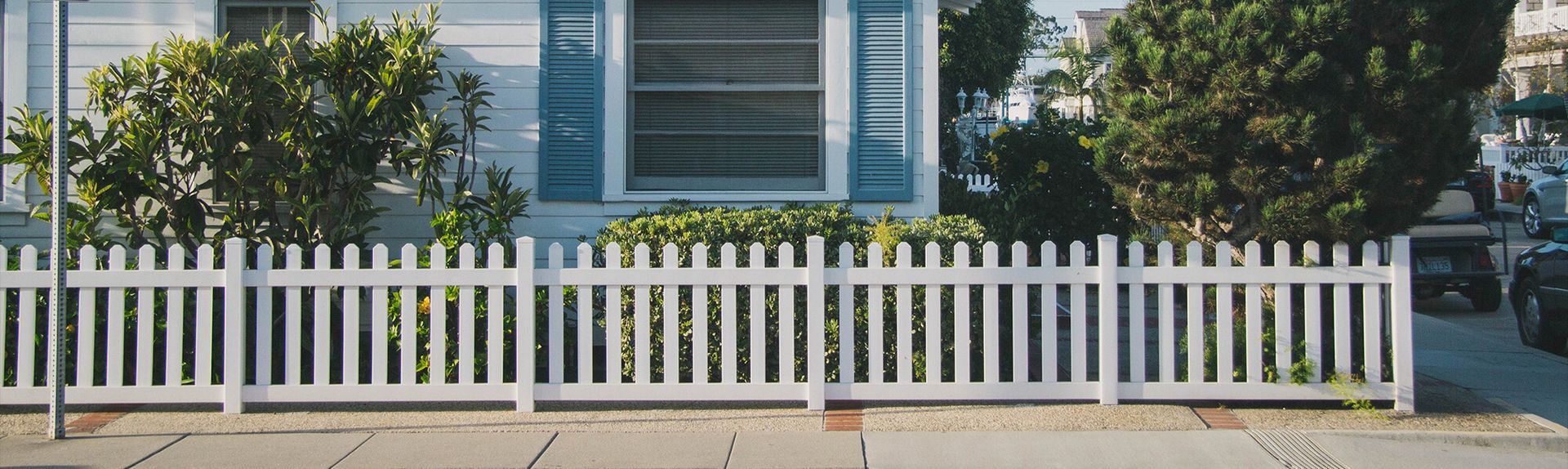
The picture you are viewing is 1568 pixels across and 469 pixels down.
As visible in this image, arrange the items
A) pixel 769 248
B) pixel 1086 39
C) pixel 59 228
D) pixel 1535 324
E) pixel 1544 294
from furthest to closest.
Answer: pixel 1086 39
pixel 1535 324
pixel 1544 294
pixel 769 248
pixel 59 228

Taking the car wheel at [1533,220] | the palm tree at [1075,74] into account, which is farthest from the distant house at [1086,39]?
the car wheel at [1533,220]

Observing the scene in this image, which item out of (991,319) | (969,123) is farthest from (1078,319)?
(969,123)

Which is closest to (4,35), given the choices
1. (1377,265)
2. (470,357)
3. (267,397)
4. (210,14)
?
(210,14)

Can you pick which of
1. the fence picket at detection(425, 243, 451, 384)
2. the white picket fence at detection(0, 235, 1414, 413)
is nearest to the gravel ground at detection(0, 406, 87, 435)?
the white picket fence at detection(0, 235, 1414, 413)

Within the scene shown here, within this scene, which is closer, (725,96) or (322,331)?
(322,331)

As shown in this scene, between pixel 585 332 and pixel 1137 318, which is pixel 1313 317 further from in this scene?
pixel 585 332

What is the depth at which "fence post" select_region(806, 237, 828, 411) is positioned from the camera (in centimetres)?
629

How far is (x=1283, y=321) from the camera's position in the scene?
6.40 meters

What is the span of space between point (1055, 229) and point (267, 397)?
26.6 feet

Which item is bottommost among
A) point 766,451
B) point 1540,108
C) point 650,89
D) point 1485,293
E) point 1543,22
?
point 766,451

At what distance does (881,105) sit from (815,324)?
2.19 m

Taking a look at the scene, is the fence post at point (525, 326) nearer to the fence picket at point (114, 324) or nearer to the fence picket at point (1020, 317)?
the fence picket at point (114, 324)

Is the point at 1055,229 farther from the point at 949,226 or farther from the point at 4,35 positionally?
the point at 4,35

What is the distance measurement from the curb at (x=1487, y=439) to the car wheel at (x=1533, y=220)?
63.3 ft
